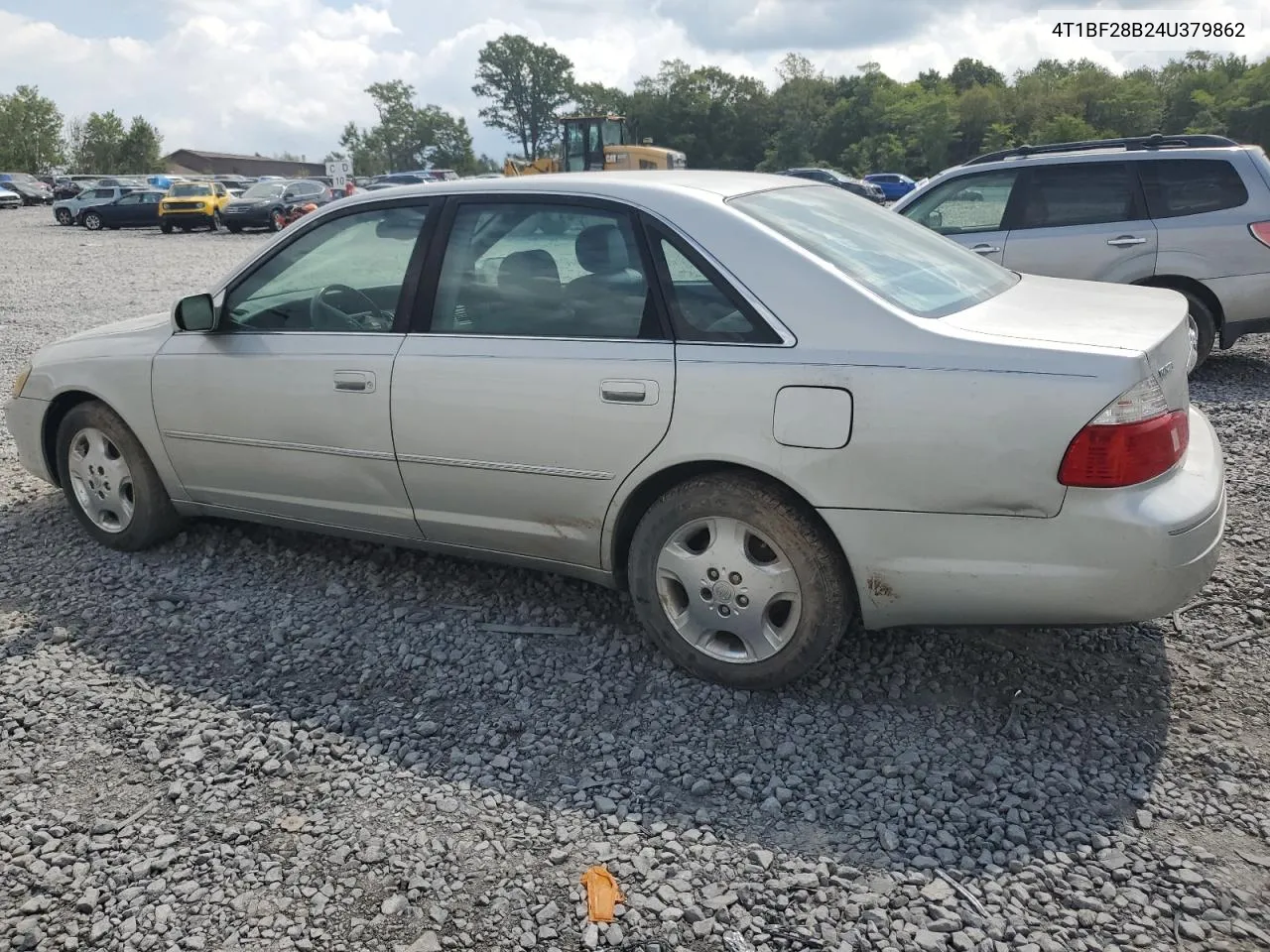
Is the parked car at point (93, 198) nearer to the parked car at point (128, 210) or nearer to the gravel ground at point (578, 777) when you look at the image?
the parked car at point (128, 210)

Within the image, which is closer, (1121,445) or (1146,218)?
(1121,445)

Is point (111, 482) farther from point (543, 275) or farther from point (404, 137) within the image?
point (404, 137)

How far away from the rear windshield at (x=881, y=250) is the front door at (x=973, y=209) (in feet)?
14.2

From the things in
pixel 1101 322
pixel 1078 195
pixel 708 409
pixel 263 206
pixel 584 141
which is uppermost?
pixel 584 141

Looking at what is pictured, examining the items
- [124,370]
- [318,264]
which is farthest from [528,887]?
[124,370]

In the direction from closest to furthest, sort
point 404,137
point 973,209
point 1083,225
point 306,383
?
point 306,383
point 1083,225
point 973,209
point 404,137

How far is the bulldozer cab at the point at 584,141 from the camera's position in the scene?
84.7 ft

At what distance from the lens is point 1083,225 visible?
7.66 meters

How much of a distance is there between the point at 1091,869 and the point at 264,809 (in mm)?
2259

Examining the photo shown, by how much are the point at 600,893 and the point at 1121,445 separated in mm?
1832

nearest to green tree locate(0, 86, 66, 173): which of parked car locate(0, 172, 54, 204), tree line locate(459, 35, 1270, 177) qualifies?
Result: parked car locate(0, 172, 54, 204)

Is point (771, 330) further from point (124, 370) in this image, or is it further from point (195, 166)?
point (195, 166)

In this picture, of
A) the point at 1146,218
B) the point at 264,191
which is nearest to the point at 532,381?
the point at 1146,218

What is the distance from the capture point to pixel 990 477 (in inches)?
112
